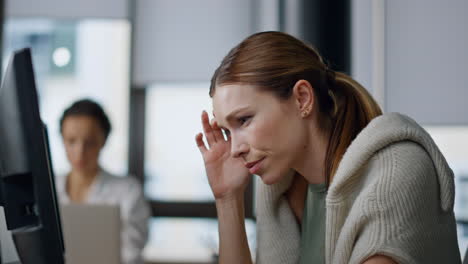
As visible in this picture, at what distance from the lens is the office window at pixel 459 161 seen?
233 cm

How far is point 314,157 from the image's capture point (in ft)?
4.67

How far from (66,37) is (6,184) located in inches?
145

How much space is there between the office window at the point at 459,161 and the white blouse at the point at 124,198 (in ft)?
4.78

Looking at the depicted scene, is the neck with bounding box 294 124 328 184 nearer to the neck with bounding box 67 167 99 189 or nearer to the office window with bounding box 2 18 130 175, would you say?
the neck with bounding box 67 167 99 189

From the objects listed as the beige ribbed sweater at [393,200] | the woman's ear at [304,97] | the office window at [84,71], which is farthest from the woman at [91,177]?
the beige ribbed sweater at [393,200]

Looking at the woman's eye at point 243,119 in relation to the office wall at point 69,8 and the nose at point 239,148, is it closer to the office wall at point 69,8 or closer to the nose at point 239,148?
the nose at point 239,148

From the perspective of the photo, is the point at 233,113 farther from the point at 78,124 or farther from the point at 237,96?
the point at 78,124

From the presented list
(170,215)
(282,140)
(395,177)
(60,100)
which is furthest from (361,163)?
(60,100)

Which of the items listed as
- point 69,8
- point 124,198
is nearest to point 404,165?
point 124,198

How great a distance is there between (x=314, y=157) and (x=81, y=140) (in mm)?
1855

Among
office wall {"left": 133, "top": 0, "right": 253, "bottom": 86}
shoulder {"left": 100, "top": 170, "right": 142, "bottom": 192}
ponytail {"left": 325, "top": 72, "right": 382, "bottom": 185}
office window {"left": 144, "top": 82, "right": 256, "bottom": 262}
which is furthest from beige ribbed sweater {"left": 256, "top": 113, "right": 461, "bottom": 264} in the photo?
office wall {"left": 133, "top": 0, "right": 253, "bottom": 86}

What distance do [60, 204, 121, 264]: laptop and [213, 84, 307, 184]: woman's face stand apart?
632 mm

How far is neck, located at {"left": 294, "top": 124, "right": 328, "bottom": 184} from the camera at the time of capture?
55.6 inches

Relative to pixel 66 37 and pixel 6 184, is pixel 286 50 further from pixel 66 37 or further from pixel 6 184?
pixel 66 37
